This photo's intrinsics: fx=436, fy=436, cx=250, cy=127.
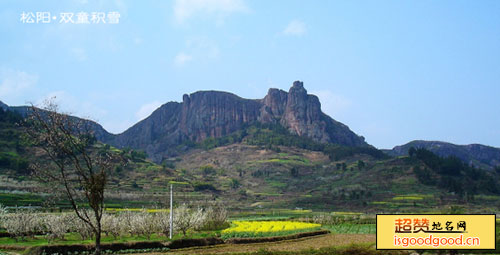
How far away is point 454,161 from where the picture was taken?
468 ft

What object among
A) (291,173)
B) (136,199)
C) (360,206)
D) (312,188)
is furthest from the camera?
(291,173)

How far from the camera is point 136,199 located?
94.9m

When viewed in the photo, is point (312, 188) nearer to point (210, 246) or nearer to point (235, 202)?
point (235, 202)

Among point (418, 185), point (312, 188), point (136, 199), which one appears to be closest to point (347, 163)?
point (312, 188)

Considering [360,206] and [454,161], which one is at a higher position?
[454,161]

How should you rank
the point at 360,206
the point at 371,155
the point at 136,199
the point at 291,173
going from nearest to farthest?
the point at 136,199, the point at 360,206, the point at 291,173, the point at 371,155

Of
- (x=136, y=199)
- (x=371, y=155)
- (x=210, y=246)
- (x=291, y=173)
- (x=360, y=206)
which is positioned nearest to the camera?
(x=210, y=246)

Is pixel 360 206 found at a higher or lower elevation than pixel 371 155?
lower

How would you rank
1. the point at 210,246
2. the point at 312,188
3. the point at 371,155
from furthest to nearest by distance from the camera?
the point at 371,155
the point at 312,188
the point at 210,246

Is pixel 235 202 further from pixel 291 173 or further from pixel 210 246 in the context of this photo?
pixel 210 246

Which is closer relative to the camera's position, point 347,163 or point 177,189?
point 177,189

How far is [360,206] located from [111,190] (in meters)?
61.4

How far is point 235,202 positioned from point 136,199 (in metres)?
33.5

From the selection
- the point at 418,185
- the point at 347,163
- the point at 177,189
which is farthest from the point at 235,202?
the point at 347,163
